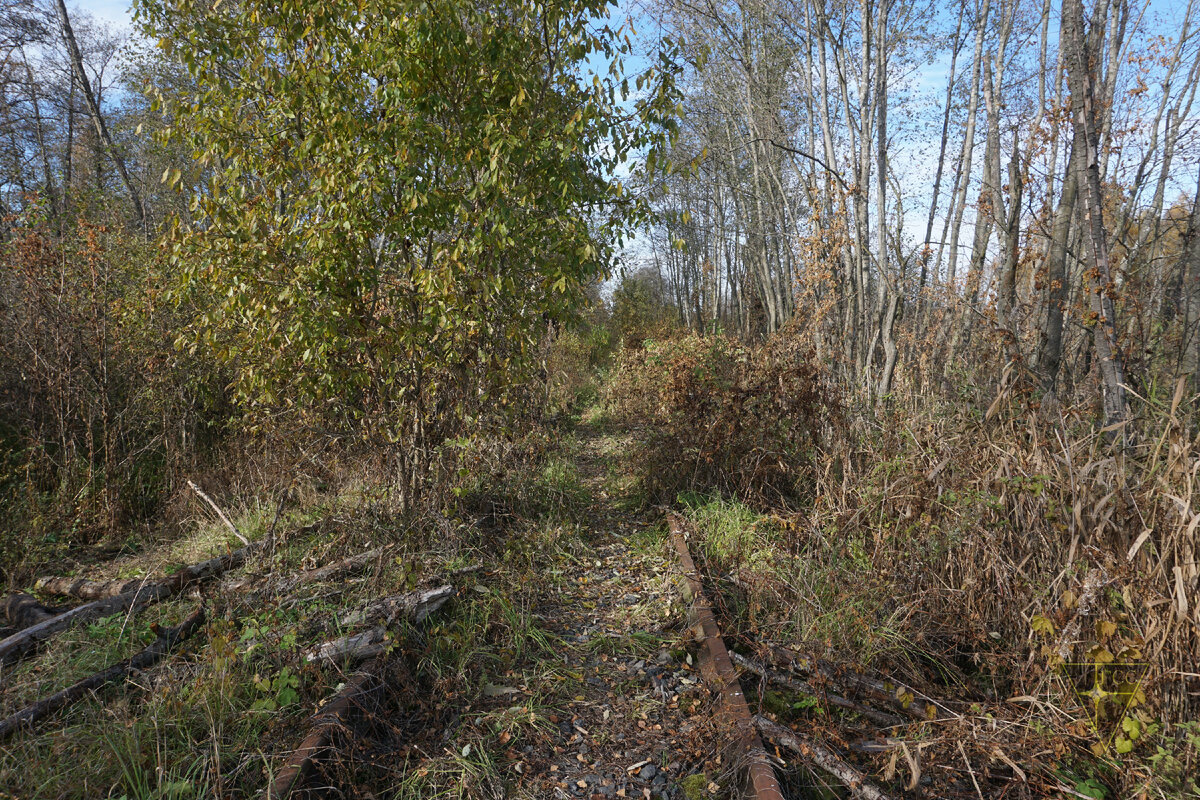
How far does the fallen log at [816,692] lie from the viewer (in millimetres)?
3131

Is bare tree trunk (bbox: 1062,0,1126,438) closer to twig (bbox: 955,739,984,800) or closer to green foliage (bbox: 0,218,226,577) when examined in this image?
twig (bbox: 955,739,984,800)

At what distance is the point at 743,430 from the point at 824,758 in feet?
12.4

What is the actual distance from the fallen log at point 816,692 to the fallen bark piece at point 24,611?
15.0ft

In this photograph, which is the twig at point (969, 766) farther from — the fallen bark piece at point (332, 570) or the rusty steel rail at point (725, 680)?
the fallen bark piece at point (332, 570)

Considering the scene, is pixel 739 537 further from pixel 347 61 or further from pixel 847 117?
pixel 847 117

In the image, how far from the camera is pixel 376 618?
155 inches

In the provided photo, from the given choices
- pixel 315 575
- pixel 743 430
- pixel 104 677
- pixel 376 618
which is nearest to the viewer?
pixel 104 677

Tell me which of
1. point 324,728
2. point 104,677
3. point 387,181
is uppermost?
point 387,181

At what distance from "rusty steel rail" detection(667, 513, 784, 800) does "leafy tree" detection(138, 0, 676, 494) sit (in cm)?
232

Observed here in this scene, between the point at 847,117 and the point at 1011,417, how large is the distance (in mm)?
5516

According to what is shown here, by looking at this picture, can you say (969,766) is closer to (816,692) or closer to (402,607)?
(816,692)

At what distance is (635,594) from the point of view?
5.07m

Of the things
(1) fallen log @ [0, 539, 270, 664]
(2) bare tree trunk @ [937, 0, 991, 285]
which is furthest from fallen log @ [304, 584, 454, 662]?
(2) bare tree trunk @ [937, 0, 991, 285]

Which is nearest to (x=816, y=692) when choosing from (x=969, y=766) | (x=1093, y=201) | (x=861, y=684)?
(x=861, y=684)
